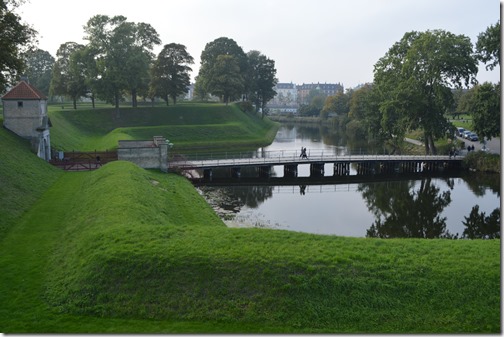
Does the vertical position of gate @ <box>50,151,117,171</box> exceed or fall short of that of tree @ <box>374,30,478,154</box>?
it falls short

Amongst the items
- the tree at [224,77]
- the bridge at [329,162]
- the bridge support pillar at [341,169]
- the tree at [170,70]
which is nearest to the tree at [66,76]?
the tree at [170,70]

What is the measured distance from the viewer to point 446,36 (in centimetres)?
5019

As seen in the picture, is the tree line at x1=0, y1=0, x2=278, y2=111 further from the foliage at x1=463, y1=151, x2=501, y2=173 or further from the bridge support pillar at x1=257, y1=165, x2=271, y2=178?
the foliage at x1=463, y1=151, x2=501, y2=173

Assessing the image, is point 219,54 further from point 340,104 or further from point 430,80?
point 430,80

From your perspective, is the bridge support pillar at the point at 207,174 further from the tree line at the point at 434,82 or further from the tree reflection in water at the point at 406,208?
the tree line at the point at 434,82

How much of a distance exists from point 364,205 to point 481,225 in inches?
309

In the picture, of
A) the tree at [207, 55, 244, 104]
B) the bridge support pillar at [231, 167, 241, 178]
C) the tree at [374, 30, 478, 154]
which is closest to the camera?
the bridge support pillar at [231, 167, 241, 178]

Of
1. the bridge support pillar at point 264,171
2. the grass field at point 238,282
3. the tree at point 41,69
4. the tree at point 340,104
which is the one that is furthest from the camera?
the tree at point 340,104

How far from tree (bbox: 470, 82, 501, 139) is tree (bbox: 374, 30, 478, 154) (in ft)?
A: 13.1

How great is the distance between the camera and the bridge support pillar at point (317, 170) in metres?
44.0

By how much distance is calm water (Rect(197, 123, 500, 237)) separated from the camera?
26703 millimetres

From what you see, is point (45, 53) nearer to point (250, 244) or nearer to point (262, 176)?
point (262, 176)

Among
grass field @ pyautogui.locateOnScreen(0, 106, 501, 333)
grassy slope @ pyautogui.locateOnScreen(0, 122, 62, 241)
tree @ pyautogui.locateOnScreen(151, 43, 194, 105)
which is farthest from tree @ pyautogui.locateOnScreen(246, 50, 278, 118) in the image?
grass field @ pyautogui.locateOnScreen(0, 106, 501, 333)

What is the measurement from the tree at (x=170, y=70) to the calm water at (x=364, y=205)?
39955mm
